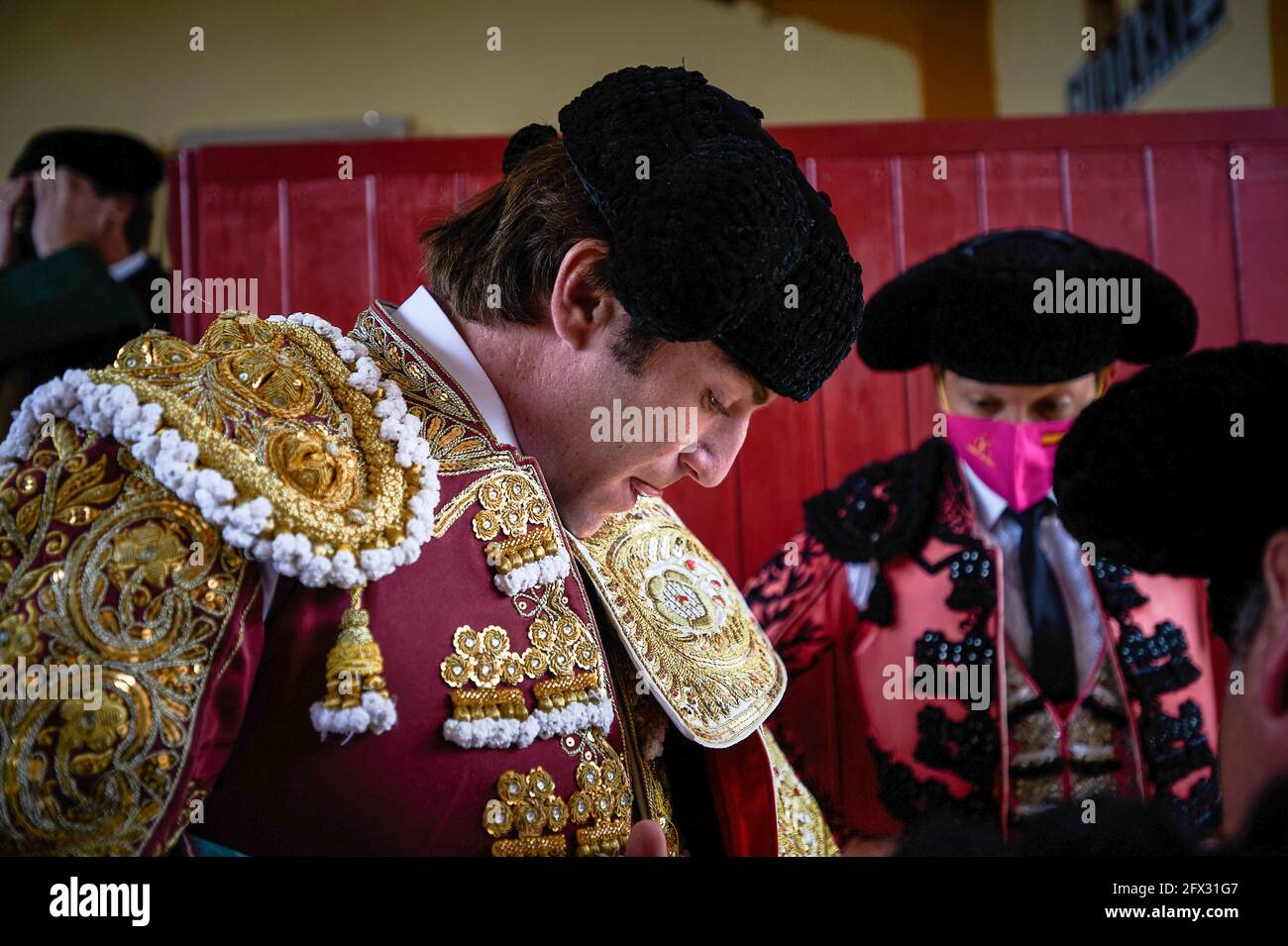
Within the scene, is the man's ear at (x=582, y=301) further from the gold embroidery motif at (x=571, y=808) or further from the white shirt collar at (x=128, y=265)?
the white shirt collar at (x=128, y=265)

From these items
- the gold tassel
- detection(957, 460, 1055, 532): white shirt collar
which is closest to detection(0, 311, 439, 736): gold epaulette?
the gold tassel

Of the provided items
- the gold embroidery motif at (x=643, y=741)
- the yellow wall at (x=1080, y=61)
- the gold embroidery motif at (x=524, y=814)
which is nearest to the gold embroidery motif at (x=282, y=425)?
the gold embroidery motif at (x=524, y=814)

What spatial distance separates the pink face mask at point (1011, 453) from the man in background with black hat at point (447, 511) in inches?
26.0

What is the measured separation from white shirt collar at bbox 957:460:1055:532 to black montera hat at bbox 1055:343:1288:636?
0.74m

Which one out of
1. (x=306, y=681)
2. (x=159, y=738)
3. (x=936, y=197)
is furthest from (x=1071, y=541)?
(x=159, y=738)

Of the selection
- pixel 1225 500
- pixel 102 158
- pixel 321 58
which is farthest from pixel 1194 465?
pixel 102 158

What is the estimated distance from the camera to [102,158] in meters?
1.54

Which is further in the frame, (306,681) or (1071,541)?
(1071,541)

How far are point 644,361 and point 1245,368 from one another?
44 centimetres

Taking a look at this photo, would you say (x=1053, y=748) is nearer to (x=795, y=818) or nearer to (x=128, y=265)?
(x=795, y=818)

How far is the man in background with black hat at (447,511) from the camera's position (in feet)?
2.65

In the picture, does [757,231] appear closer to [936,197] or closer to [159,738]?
[159,738]

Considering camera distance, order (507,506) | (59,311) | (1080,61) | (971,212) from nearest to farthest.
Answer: (507,506) → (59,311) → (971,212) → (1080,61)
